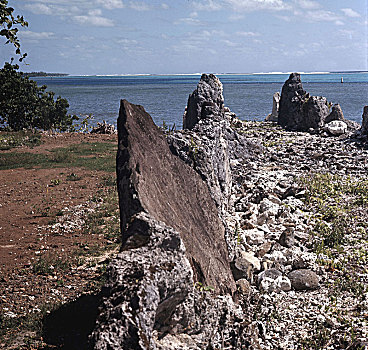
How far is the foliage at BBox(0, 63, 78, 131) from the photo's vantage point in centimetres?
2982

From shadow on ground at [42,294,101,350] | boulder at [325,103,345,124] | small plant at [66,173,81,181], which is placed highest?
boulder at [325,103,345,124]

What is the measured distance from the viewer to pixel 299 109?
34000 millimetres

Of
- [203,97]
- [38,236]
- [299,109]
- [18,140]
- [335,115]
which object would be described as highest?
[203,97]

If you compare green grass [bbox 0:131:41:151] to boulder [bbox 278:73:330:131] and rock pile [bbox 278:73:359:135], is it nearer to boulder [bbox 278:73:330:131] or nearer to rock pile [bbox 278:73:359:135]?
rock pile [bbox 278:73:359:135]

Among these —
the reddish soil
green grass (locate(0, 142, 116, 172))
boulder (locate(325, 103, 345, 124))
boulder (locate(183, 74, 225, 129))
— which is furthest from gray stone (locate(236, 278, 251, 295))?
boulder (locate(325, 103, 345, 124))

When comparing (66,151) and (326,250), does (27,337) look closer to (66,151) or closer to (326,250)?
(326,250)

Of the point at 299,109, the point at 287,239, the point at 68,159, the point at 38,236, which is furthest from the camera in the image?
the point at 299,109

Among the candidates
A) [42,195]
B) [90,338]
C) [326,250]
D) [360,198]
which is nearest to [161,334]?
[90,338]

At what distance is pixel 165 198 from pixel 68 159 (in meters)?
15.0

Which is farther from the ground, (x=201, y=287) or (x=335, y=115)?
→ (x=335, y=115)

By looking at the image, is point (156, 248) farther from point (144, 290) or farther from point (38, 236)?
point (38, 236)

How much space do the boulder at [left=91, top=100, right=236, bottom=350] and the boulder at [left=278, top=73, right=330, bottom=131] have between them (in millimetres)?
26307

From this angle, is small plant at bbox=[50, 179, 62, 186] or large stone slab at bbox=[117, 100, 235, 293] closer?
large stone slab at bbox=[117, 100, 235, 293]

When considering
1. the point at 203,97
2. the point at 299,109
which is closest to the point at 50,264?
the point at 203,97
